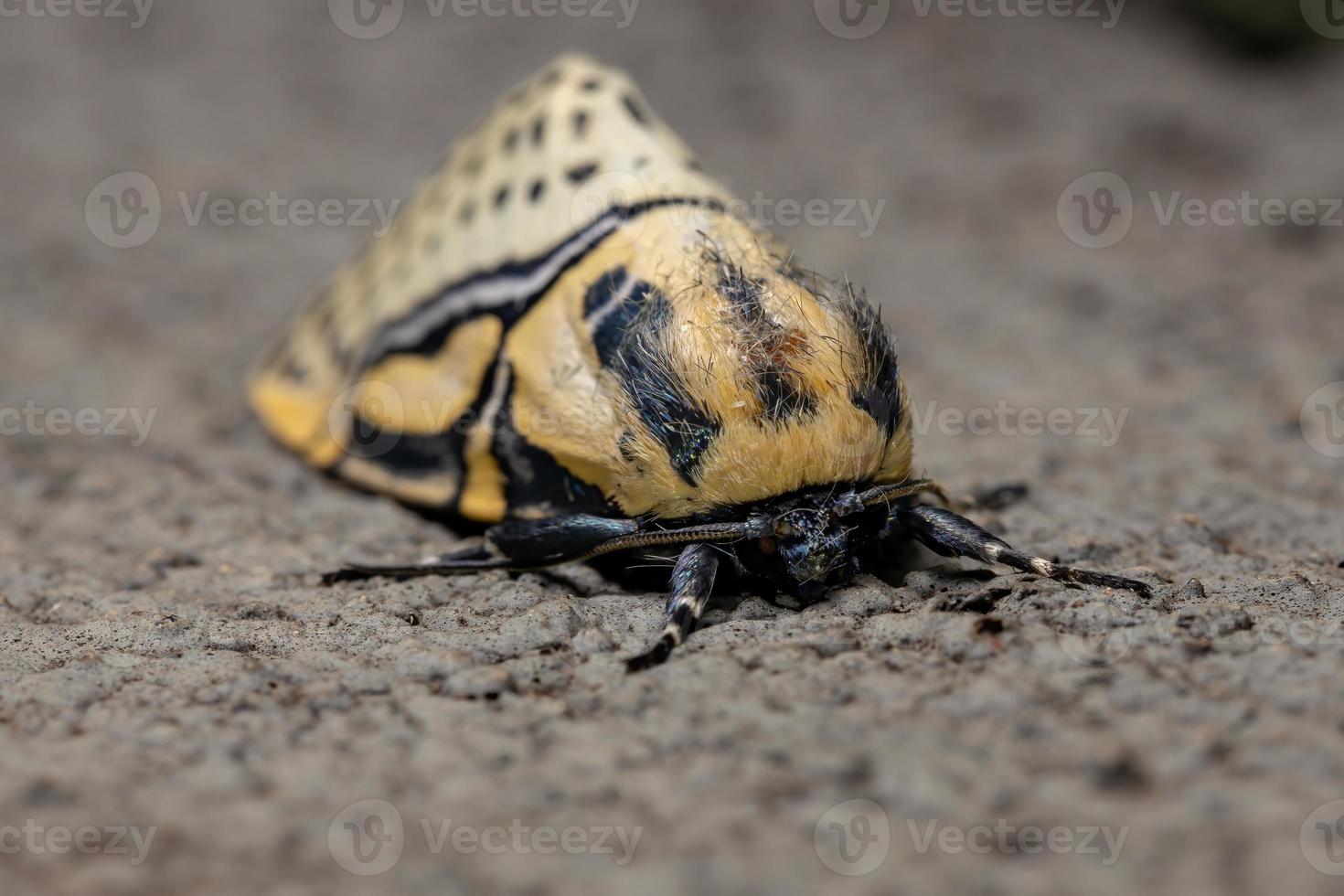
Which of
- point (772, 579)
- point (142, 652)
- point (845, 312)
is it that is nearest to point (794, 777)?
point (772, 579)

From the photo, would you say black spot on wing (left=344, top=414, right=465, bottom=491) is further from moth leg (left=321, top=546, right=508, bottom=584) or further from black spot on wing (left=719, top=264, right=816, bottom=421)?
black spot on wing (left=719, top=264, right=816, bottom=421)

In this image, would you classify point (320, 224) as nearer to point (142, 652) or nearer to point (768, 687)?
point (142, 652)

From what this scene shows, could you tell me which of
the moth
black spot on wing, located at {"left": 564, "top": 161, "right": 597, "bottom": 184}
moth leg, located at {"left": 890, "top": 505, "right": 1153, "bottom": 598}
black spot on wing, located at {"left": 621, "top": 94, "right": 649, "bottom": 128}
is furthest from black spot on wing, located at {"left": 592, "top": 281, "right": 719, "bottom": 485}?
black spot on wing, located at {"left": 621, "top": 94, "right": 649, "bottom": 128}

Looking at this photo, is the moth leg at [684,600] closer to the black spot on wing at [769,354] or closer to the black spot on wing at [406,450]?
the black spot on wing at [769,354]

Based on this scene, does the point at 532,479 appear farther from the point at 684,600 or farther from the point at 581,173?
the point at 581,173

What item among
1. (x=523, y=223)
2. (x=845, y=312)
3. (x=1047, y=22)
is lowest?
(x=845, y=312)

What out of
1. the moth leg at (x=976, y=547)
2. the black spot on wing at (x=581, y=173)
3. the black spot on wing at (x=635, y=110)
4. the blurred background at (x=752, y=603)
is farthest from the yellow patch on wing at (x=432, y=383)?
the moth leg at (x=976, y=547)
